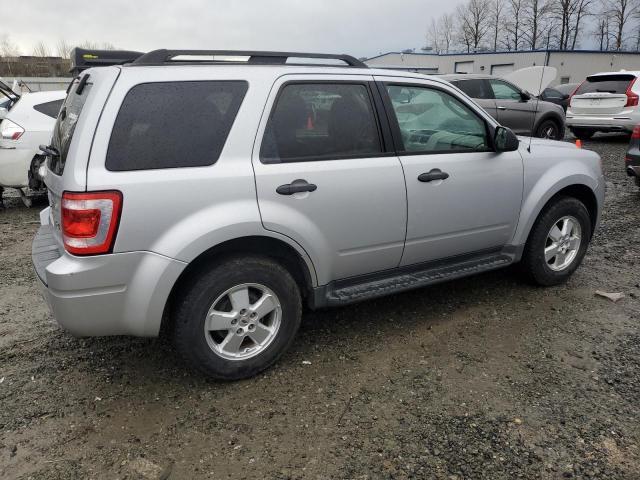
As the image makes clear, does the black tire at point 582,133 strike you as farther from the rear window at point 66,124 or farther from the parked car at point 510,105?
the rear window at point 66,124

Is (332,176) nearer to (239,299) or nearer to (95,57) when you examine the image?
(239,299)

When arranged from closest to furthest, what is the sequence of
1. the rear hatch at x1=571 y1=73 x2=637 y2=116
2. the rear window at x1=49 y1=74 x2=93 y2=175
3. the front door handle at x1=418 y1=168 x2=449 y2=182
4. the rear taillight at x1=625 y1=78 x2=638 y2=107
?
the rear window at x1=49 y1=74 x2=93 y2=175, the front door handle at x1=418 y1=168 x2=449 y2=182, the rear taillight at x1=625 y1=78 x2=638 y2=107, the rear hatch at x1=571 y1=73 x2=637 y2=116

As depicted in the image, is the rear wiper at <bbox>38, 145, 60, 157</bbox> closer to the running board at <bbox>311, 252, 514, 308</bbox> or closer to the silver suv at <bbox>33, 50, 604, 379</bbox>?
the silver suv at <bbox>33, 50, 604, 379</bbox>

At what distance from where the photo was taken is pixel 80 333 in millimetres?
2629

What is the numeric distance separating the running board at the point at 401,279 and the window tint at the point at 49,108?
19.1 feet

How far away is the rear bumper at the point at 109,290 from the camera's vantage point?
2.51m

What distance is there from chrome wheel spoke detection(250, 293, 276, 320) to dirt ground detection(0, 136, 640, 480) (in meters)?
0.44

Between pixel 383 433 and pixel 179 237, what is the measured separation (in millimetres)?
1451

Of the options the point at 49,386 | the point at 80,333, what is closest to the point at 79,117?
the point at 80,333

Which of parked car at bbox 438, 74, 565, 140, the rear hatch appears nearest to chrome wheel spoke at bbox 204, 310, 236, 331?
parked car at bbox 438, 74, 565, 140

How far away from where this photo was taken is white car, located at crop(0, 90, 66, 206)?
6812 millimetres

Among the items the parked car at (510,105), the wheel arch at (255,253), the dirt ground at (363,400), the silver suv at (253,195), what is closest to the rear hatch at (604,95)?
the parked car at (510,105)

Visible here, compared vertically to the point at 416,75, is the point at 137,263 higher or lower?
lower

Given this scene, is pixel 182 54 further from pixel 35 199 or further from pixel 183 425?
pixel 35 199
